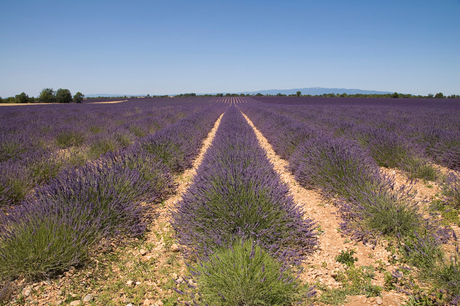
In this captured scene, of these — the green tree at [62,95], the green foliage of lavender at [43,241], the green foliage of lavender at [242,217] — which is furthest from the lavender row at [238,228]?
the green tree at [62,95]

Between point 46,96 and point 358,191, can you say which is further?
point 46,96

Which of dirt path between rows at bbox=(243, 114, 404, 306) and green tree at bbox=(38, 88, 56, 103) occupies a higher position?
green tree at bbox=(38, 88, 56, 103)

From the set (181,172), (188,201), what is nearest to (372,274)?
(188,201)

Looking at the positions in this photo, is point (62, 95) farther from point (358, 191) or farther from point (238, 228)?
point (358, 191)

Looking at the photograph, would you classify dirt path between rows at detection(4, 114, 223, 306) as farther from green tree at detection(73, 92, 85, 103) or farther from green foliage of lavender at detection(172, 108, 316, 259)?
green tree at detection(73, 92, 85, 103)

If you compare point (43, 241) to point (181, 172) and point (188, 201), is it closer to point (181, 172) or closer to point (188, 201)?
point (188, 201)

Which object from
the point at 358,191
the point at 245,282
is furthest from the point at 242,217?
the point at 358,191

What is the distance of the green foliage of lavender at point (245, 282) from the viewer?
1.50 metres

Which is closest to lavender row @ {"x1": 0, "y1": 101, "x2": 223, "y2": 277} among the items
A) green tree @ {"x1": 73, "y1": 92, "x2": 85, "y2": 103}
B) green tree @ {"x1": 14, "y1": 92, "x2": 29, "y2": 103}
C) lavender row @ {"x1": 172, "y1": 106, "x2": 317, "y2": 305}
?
lavender row @ {"x1": 172, "y1": 106, "x2": 317, "y2": 305}

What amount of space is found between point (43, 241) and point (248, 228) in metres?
1.73

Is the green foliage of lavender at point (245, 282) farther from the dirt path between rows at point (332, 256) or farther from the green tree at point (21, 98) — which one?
the green tree at point (21, 98)

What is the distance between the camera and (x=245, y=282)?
4.99 ft

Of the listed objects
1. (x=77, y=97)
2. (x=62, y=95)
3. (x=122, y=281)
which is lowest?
(x=122, y=281)

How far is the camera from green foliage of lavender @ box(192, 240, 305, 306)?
58.9 inches
